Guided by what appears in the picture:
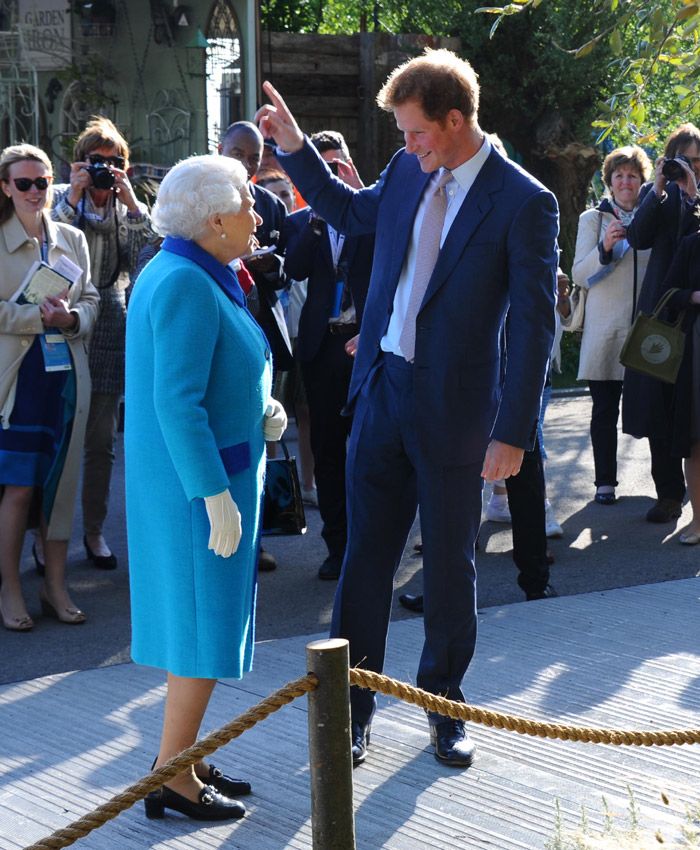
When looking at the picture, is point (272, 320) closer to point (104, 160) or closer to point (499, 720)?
point (104, 160)

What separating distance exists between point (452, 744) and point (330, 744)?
158 centimetres

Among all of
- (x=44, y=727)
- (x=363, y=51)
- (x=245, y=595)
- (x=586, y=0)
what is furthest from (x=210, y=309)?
(x=586, y=0)

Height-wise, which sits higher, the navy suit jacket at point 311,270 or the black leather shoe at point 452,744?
the navy suit jacket at point 311,270

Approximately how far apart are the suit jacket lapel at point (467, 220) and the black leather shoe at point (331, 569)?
2785mm

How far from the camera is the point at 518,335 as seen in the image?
406 centimetres

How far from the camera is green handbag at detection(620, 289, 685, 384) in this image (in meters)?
7.18

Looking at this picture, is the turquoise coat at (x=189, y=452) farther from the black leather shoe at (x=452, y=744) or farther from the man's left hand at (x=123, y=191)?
the man's left hand at (x=123, y=191)

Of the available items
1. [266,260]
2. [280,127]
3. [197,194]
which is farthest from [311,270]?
[197,194]

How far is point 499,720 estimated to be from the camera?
336 centimetres

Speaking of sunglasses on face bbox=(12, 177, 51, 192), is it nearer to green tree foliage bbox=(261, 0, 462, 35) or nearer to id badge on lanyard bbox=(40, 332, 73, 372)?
id badge on lanyard bbox=(40, 332, 73, 372)

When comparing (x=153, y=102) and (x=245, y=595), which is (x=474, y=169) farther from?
(x=153, y=102)

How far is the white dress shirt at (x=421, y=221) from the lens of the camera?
13.3ft

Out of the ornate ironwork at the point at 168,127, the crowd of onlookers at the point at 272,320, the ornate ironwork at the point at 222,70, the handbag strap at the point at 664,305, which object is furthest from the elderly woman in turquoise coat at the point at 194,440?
the ornate ironwork at the point at 222,70

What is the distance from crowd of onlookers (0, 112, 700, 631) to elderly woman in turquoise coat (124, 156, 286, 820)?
6.28 feet
